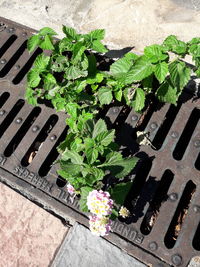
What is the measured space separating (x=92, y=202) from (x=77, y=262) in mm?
420

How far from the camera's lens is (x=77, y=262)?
1.88m

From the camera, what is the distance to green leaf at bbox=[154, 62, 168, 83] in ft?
6.12

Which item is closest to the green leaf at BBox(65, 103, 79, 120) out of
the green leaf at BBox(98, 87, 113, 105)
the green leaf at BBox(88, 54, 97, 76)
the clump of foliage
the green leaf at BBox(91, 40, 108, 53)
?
the clump of foliage

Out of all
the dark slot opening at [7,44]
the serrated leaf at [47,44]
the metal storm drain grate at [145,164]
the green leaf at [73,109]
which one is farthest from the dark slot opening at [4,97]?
the green leaf at [73,109]

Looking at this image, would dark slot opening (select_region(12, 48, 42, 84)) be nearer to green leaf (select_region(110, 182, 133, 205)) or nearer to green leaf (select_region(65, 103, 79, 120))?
green leaf (select_region(65, 103, 79, 120))

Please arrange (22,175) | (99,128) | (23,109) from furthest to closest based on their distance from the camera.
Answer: (23,109), (22,175), (99,128)

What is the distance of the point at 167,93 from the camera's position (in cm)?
198

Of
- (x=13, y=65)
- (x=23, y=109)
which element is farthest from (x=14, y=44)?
(x=23, y=109)

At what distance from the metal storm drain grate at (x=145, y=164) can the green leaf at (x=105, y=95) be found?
0.13m

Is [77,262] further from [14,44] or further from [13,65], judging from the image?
[14,44]

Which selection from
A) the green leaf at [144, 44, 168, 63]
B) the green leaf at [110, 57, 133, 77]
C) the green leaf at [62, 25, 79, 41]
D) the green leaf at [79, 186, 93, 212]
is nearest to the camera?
the green leaf at [79, 186, 93, 212]

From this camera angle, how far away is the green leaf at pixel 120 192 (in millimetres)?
1823

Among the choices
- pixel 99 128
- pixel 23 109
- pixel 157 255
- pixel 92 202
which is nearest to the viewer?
pixel 92 202

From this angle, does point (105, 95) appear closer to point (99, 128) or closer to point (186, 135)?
point (99, 128)
